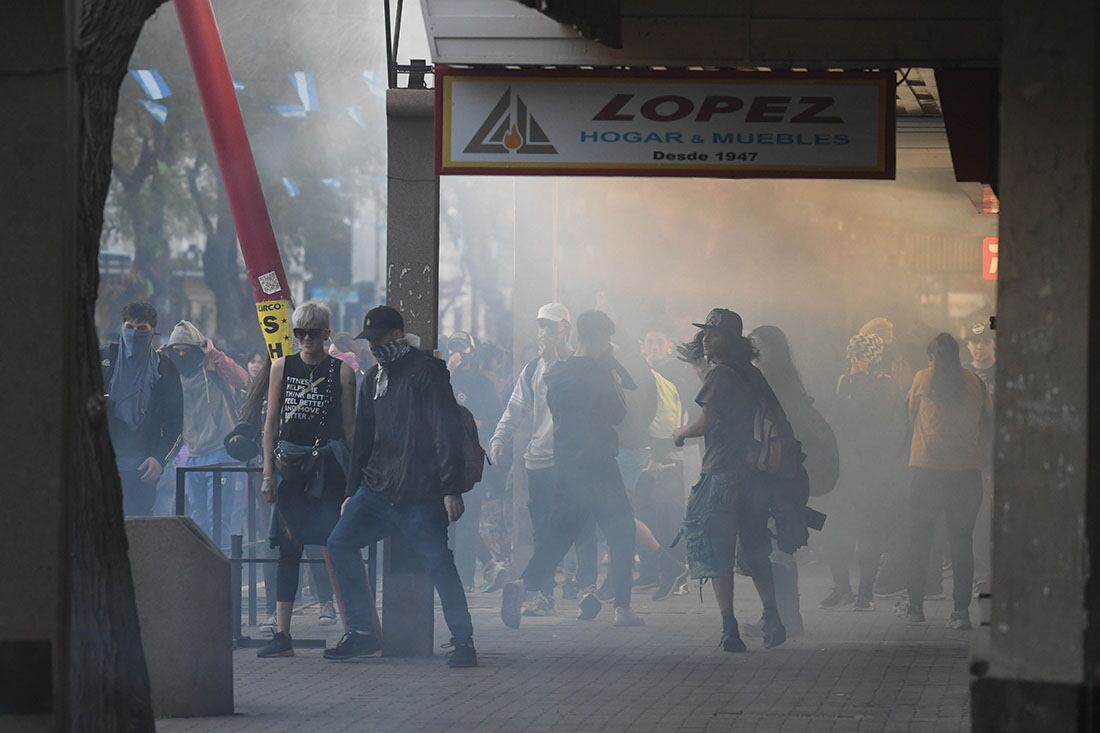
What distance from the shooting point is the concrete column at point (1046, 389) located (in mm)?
6637

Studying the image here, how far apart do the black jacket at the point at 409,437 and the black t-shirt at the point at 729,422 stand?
5.17 ft

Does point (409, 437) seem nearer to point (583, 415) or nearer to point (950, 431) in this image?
point (583, 415)

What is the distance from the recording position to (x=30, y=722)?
6.89m

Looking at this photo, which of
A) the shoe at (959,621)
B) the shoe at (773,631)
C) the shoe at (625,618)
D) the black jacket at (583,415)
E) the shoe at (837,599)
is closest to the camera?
the shoe at (773,631)

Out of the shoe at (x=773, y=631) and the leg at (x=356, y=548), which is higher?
the leg at (x=356, y=548)

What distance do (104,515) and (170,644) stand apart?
1857 mm

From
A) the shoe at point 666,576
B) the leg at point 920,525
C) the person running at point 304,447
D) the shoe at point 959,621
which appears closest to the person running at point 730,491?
the shoe at point 959,621

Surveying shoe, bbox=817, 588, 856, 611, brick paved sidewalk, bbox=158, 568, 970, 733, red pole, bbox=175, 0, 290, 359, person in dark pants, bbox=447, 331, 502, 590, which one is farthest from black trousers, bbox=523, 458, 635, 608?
person in dark pants, bbox=447, 331, 502, 590

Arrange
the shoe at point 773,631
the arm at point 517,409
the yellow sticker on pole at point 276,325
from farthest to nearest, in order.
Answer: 1. the arm at point 517,409
2. the yellow sticker on pole at point 276,325
3. the shoe at point 773,631

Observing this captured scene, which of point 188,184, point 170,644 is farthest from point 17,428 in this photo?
point 188,184

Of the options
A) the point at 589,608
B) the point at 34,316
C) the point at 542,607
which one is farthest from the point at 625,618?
the point at 34,316

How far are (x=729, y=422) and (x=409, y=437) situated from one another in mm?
1933

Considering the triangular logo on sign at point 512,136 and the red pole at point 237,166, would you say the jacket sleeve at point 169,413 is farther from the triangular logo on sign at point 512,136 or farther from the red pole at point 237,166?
the triangular logo on sign at point 512,136

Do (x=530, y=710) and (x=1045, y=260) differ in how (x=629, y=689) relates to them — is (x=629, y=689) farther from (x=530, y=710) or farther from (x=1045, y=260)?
(x=1045, y=260)
